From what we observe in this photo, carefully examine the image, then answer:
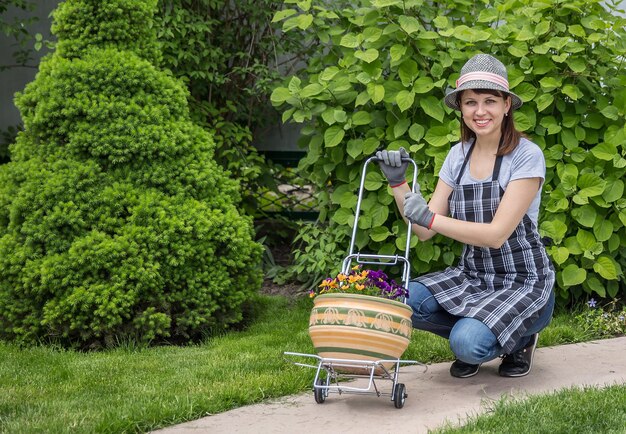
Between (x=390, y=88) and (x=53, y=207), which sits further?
(x=390, y=88)

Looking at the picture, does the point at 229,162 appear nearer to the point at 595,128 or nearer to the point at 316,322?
the point at 595,128

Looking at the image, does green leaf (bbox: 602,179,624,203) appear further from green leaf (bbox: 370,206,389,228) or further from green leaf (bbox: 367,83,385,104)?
green leaf (bbox: 367,83,385,104)

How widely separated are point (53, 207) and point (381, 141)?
207cm

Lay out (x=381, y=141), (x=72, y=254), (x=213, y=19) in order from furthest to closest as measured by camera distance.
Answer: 1. (x=213, y=19)
2. (x=381, y=141)
3. (x=72, y=254)

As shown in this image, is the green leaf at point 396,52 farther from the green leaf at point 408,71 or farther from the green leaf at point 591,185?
the green leaf at point 591,185

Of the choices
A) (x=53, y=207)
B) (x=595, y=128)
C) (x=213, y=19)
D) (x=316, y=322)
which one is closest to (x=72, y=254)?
(x=53, y=207)

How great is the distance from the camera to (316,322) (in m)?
3.59

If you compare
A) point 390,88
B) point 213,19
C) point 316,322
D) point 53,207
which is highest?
point 213,19

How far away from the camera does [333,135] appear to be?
551 centimetres

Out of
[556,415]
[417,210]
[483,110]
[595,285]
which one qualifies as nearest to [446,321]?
[417,210]

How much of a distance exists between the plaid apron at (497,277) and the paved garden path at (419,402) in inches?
11.9

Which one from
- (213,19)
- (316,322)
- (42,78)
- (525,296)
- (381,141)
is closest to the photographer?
(316,322)

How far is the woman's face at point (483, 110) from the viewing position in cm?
392

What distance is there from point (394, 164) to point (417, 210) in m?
0.34
